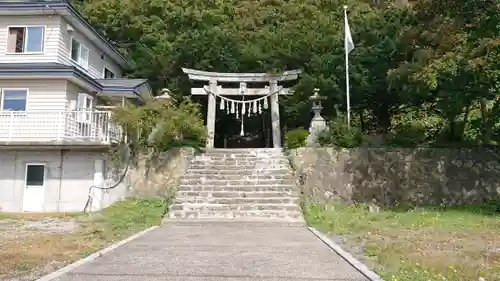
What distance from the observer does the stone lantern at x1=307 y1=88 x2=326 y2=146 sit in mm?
16469

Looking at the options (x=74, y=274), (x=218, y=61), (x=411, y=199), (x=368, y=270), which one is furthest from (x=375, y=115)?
(x=74, y=274)

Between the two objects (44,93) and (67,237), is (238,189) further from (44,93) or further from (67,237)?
(44,93)

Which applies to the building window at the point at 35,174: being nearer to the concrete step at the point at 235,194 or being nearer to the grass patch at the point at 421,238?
the concrete step at the point at 235,194

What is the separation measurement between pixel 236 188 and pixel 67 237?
6487 millimetres

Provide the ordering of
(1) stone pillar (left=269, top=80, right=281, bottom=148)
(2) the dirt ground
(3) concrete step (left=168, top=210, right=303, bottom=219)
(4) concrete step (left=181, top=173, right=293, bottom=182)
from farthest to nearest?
(1) stone pillar (left=269, top=80, right=281, bottom=148) < (4) concrete step (left=181, top=173, right=293, bottom=182) < (3) concrete step (left=168, top=210, right=303, bottom=219) < (2) the dirt ground

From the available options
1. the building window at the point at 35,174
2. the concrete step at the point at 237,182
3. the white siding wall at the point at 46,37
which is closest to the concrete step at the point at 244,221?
the concrete step at the point at 237,182

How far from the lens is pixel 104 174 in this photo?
15742 mm

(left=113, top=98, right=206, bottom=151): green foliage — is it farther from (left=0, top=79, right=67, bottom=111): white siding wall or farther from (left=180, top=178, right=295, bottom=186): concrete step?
(left=0, top=79, right=67, bottom=111): white siding wall

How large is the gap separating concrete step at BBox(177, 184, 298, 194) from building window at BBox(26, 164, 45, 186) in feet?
17.6

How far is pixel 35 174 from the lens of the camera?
52.2 feet

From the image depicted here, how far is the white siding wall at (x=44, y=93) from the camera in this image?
17250 mm

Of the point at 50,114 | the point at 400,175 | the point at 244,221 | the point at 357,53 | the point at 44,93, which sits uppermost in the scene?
the point at 357,53

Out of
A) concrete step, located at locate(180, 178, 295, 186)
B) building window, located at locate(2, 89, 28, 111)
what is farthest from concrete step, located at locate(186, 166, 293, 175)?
building window, located at locate(2, 89, 28, 111)

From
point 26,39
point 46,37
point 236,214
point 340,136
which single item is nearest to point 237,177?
point 236,214
